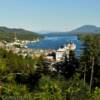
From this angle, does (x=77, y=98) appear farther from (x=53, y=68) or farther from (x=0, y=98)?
(x=53, y=68)

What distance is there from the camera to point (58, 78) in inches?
1091

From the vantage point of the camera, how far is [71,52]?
38.1m

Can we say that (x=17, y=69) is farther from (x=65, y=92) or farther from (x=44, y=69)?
(x=65, y=92)

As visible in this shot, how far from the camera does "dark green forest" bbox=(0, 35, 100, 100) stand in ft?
52.9

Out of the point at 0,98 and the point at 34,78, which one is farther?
the point at 34,78

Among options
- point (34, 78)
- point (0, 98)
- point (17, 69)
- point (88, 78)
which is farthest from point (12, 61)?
point (0, 98)

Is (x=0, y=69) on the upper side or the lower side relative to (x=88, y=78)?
upper

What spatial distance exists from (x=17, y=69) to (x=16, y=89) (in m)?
22.8

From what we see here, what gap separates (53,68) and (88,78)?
25.9 feet

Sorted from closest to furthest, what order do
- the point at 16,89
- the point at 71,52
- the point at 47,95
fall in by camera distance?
Result: the point at 47,95, the point at 16,89, the point at 71,52

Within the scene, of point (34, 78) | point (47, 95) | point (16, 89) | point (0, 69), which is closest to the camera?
point (47, 95)

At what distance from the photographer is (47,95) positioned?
15.4m

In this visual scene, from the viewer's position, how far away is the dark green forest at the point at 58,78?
16.1 meters

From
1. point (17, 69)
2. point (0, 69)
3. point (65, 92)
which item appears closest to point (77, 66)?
point (17, 69)
